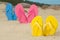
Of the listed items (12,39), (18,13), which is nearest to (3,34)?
(12,39)

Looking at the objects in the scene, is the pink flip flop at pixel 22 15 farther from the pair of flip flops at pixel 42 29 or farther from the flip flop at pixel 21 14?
the pair of flip flops at pixel 42 29

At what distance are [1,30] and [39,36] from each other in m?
1.24

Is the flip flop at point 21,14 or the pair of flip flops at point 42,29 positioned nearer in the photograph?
the pair of flip flops at point 42,29

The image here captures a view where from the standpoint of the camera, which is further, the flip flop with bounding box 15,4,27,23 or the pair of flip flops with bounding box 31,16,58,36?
the flip flop with bounding box 15,4,27,23

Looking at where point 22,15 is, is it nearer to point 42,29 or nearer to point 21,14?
point 21,14

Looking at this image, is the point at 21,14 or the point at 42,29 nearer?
the point at 42,29

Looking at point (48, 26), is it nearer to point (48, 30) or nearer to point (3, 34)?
point (48, 30)

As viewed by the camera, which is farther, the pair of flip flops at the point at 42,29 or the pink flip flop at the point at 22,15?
the pink flip flop at the point at 22,15

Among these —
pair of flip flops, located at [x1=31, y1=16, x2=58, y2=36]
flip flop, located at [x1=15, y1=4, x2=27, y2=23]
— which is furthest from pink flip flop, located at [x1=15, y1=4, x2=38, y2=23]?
pair of flip flops, located at [x1=31, y1=16, x2=58, y2=36]

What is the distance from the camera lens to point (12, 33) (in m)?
6.07

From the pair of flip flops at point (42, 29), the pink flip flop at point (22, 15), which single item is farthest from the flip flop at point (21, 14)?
the pair of flip flops at point (42, 29)

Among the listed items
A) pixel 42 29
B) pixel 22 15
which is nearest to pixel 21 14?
pixel 22 15

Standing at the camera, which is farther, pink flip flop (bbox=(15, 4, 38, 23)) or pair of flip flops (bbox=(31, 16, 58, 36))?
pink flip flop (bbox=(15, 4, 38, 23))

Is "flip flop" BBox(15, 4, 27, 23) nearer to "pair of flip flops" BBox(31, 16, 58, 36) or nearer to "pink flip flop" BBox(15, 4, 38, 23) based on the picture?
"pink flip flop" BBox(15, 4, 38, 23)
